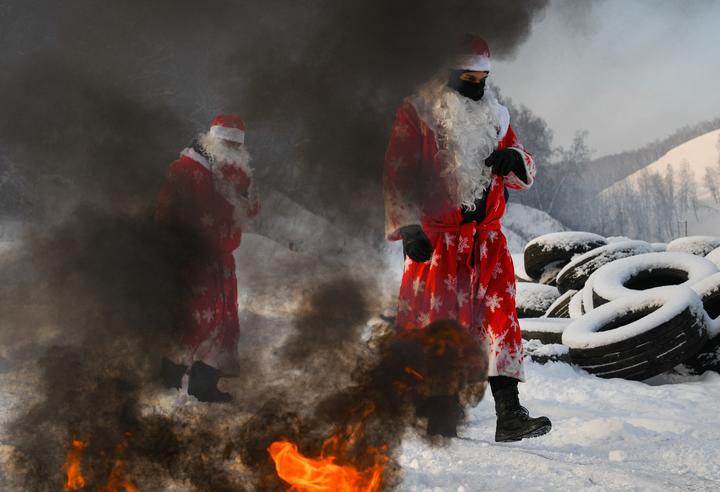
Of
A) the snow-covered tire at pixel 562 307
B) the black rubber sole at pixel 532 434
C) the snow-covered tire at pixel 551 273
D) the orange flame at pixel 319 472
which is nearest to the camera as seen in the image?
the orange flame at pixel 319 472

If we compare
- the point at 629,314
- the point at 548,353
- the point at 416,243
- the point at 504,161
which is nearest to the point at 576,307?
the point at 629,314

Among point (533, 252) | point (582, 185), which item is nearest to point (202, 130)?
point (533, 252)

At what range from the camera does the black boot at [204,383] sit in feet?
18.4

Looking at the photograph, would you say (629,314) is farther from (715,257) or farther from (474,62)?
(474,62)

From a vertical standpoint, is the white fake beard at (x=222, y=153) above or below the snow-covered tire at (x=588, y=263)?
below

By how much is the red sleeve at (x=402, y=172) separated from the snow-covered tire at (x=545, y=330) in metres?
3.77

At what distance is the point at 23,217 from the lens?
524 centimetres

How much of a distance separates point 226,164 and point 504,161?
109 inches

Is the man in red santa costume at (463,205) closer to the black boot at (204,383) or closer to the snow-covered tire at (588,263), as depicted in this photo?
the black boot at (204,383)

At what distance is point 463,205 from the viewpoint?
371 centimetres

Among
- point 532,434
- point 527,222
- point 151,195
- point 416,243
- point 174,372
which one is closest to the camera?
point 532,434

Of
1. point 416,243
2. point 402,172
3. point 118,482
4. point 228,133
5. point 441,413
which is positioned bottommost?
point 118,482

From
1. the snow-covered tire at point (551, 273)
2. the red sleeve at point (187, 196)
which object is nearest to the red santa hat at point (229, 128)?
A: the red sleeve at point (187, 196)

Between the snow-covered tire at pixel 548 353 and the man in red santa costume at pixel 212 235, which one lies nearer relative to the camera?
the man in red santa costume at pixel 212 235
